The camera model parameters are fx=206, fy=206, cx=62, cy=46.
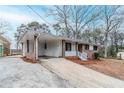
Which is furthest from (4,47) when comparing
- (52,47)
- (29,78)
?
(29,78)

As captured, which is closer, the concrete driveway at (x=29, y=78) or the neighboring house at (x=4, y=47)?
the concrete driveway at (x=29, y=78)

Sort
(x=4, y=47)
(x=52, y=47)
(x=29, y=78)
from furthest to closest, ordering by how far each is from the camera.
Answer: (x=4, y=47)
(x=52, y=47)
(x=29, y=78)

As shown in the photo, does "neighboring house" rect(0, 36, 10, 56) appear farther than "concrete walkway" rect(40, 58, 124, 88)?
Yes

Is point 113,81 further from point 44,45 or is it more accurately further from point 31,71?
point 44,45

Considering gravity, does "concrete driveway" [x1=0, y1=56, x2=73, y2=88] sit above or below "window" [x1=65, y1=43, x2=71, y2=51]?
below

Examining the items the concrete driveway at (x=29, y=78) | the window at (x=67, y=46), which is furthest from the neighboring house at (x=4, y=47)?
the concrete driveway at (x=29, y=78)

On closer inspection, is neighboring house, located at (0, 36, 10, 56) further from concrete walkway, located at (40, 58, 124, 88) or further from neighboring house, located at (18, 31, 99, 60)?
concrete walkway, located at (40, 58, 124, 88)

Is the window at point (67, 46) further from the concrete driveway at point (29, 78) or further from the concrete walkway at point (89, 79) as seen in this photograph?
the concrete driveway at point (29, 78)

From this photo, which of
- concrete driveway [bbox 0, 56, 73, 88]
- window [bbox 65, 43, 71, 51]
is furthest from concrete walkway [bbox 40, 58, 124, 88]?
window [bbox 65, 43, 71, 51]

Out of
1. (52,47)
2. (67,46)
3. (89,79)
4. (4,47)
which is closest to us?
(89,79)

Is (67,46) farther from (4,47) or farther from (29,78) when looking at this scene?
(29,78)

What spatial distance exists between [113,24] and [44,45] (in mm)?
4589

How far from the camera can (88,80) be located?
688cm
